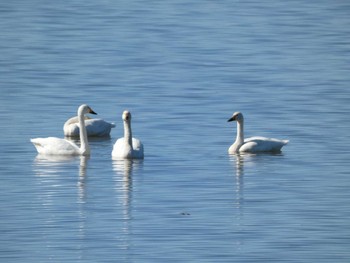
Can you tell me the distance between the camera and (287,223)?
1720cm

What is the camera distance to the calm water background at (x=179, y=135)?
1645 cm

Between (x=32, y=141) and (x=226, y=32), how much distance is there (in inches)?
712

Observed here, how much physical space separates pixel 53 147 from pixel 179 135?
2337 mm

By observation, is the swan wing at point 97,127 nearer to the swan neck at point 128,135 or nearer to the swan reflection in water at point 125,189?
the swan neck at point 128,135

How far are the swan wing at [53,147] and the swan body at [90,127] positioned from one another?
172cm

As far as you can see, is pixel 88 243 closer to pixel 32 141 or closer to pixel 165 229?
pixel 165 229

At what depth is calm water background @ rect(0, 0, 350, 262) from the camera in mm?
16453

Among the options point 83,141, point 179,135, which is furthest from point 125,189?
point 179,135

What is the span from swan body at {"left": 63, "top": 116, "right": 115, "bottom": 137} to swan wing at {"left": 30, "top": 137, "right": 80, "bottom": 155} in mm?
1715

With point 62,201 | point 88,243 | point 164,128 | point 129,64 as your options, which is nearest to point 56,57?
point 129,64

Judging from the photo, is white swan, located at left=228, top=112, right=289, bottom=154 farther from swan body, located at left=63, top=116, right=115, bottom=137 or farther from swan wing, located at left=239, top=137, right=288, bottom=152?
swan body, located at left=63, top=116, right=115, bottom=137

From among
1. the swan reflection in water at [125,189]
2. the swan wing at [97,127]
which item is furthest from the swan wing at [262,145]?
the swan wing at [97,127]

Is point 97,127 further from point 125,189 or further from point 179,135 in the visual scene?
point 125,189

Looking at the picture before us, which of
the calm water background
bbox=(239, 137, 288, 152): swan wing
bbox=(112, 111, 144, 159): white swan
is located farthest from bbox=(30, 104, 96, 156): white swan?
bbox=(239, 137, 288, 152): swan wing
